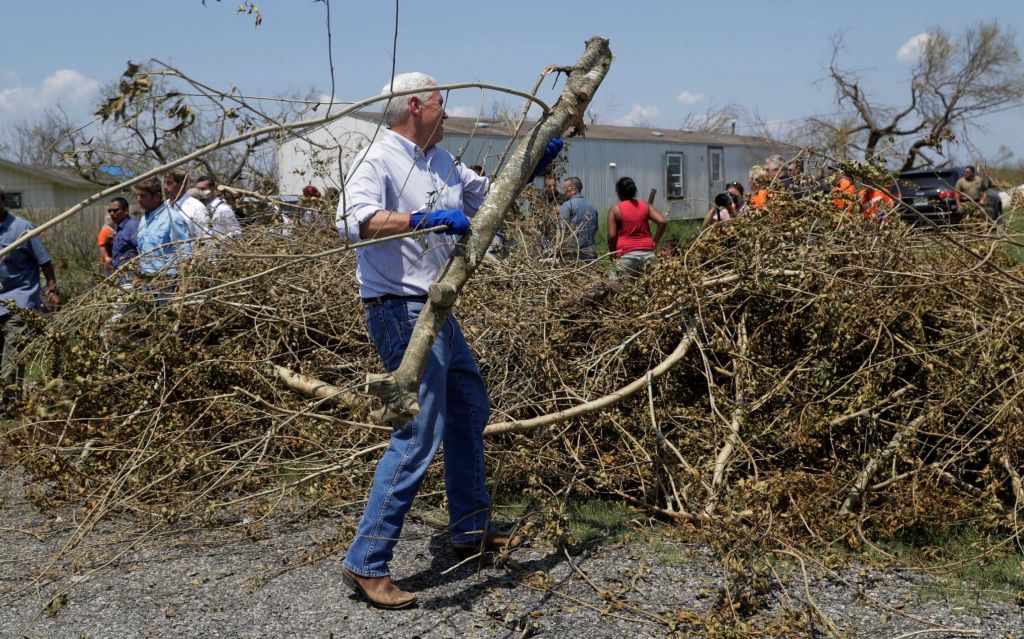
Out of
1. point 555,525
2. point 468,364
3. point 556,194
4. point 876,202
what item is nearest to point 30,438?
point 468,364

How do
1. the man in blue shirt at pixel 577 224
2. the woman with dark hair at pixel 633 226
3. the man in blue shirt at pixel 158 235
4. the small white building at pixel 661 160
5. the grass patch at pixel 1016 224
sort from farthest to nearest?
the small white building at pixel 661 160 < the woman with dark hair at pixel 633 226 < the man in blue shirt at pixel 577 224 < the man in blue shirt at pixel 158 235 < the grass patch at pixel 1016 224

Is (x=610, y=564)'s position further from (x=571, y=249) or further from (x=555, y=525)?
(x=571, y=249)

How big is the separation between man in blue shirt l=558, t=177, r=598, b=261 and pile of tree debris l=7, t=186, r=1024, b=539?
1.59 m

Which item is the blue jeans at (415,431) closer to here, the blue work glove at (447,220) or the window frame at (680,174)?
the blue work glove at (447,220)

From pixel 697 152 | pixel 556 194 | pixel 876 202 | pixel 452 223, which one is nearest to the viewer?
pixel 452 223

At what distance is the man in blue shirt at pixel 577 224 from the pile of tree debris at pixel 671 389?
5.21 feet

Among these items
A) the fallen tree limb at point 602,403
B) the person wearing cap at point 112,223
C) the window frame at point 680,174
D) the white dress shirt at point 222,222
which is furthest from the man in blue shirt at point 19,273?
the window frame at point 680,174

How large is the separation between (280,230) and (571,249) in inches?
81.7

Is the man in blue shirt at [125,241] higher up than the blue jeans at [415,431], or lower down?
higher up

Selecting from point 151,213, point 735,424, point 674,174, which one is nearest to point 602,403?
point 735,424

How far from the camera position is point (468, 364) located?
3.86 meters

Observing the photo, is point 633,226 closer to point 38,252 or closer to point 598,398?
point 598,398

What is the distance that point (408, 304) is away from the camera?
11.9 ft

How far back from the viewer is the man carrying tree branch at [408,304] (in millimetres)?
3521
